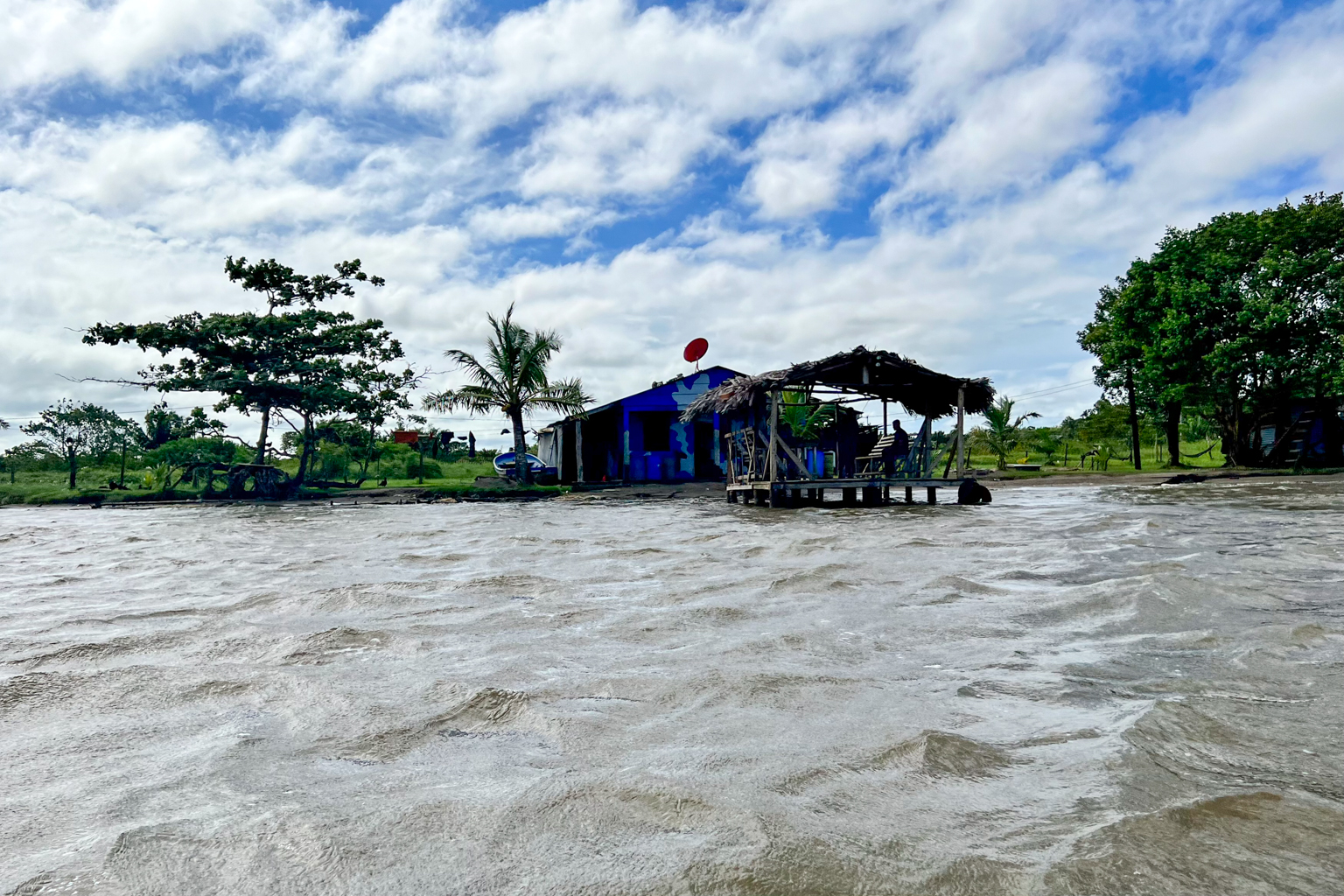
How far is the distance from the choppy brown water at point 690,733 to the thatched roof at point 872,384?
984cm

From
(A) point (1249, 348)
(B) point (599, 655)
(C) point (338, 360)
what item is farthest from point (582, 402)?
(B) point (599, 655)

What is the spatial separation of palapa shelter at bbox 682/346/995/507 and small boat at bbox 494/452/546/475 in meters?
10.9

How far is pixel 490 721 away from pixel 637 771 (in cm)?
76

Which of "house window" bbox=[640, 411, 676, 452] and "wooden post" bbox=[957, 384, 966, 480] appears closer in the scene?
"wooden post" bbox=[957, 384, 966, 480]

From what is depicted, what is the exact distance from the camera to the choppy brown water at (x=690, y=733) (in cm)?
185

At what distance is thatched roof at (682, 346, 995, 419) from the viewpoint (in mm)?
16000

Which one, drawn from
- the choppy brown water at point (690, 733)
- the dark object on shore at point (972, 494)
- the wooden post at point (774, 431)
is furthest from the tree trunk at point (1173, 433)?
the choppy brown water at point (690, 733)

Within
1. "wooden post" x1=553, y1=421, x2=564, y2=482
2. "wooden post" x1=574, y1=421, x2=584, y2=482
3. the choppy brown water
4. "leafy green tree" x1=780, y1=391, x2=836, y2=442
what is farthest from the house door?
the choppy brown water

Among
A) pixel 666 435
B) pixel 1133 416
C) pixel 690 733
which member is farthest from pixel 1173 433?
pixel 690 733

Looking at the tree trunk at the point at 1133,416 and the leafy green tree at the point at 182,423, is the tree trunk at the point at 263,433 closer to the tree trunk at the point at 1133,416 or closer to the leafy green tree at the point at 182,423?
the leafy green tree at the point at 182,423

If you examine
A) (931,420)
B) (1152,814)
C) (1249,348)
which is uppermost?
(1249,348)

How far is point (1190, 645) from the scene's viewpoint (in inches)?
148

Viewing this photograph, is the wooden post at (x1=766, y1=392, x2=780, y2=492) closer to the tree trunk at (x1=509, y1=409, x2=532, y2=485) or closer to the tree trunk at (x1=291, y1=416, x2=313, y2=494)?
the tree trunk at (x1=509, y1=409, x2=532, y2=485)

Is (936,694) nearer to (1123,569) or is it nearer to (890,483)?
(1123,569)
